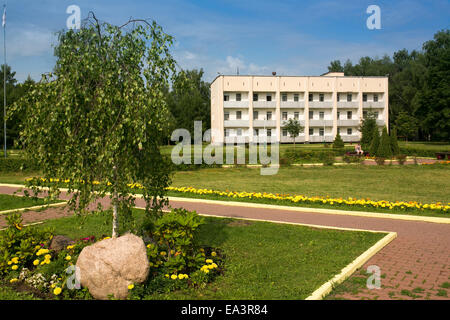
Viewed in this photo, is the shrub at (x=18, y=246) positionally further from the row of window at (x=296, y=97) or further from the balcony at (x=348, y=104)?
the balcony at (x=348, y=104)

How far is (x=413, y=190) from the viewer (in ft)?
49.7

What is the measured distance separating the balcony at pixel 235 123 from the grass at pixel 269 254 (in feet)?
158

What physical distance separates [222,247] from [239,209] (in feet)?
13.7

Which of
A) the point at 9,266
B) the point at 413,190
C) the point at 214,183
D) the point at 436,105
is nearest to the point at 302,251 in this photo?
the point at 9,266

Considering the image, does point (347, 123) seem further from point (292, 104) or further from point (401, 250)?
point (401, 250)

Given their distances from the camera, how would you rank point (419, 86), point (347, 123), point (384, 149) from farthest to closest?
1. point (419, 86)
2. point (347, 123)
3. point (384, 149)

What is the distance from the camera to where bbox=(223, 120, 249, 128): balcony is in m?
57.9

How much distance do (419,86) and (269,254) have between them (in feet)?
234

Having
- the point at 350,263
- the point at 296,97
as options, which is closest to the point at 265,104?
the point at 296,97

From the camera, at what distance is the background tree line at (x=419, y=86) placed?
52.8 m

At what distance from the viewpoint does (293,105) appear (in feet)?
196

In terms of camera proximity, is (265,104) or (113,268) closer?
(113,268)

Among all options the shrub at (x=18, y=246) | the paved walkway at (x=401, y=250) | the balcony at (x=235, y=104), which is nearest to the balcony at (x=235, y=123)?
the balcony at (x=235, y=104)

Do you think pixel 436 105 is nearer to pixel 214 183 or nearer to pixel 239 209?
pixel 214 183
